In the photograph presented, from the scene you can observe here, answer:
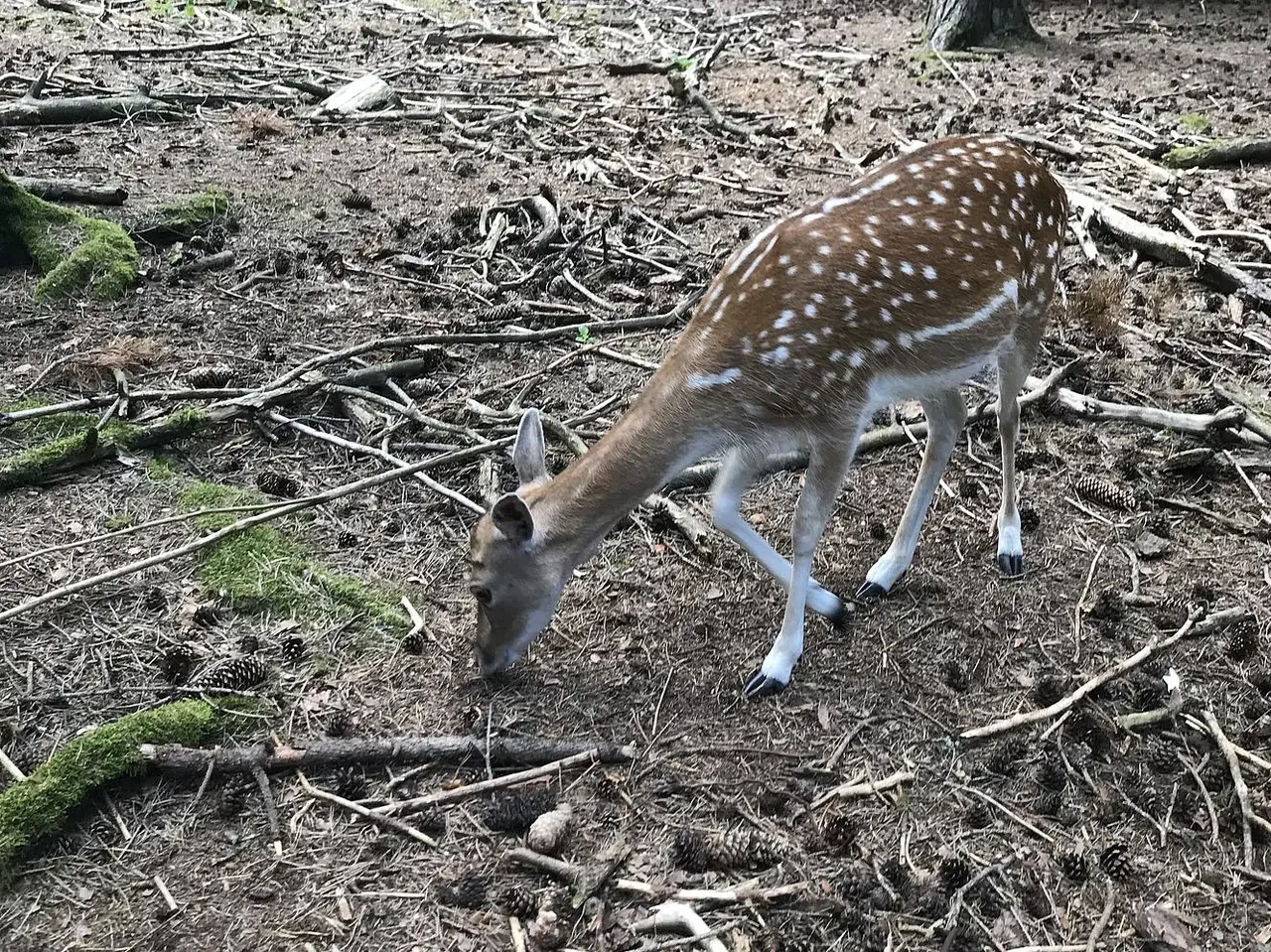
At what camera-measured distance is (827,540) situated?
4355 millimetres

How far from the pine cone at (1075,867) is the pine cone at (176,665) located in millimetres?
2918

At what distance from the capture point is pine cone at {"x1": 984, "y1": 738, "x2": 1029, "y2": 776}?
3.19m

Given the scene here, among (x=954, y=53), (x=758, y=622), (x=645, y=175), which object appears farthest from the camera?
(x=954, y=53)

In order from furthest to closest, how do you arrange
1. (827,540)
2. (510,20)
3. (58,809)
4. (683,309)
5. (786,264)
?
(510,20)
(683,309)
(827,540)
(786,264)
(58,809)

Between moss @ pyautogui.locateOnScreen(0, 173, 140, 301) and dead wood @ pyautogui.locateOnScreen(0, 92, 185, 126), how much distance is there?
2797mm

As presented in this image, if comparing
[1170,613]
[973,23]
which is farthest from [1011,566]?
[973,23]

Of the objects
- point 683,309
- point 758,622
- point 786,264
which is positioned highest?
point 786,264

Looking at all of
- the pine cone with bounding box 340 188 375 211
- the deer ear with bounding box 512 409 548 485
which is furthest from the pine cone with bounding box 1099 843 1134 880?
the pine cone with bounding box 340 188 375 211

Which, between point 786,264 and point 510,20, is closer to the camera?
point 786,264

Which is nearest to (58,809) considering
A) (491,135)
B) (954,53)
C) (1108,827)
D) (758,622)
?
(758,622)

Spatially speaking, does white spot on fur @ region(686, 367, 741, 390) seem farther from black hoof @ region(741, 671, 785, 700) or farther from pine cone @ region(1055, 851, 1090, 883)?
pine cone @ region(1055, 851, 1090, 883)

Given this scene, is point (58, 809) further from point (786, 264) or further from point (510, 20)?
point (510, 20)

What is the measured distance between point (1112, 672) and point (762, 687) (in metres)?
1.27

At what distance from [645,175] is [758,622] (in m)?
5.05
